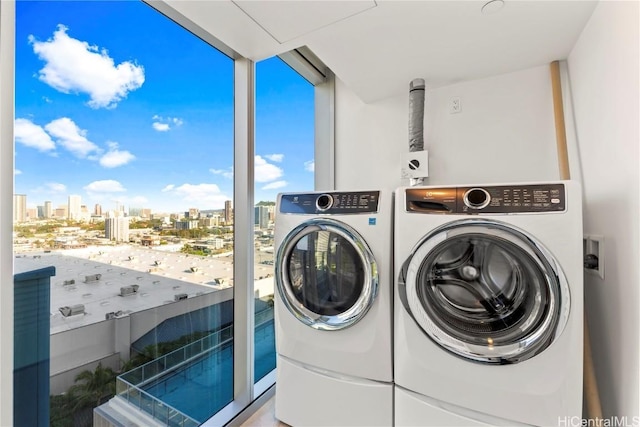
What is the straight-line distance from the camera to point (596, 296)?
1.22 m

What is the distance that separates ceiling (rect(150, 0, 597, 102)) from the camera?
1204 mm

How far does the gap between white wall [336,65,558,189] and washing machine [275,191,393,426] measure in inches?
38.1

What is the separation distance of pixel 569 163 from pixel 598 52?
0.57 m

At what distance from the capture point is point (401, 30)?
136 cm

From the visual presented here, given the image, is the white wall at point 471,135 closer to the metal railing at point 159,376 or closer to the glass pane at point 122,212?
the glass pane at point 122,212

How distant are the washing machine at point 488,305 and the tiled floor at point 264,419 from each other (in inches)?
26.6

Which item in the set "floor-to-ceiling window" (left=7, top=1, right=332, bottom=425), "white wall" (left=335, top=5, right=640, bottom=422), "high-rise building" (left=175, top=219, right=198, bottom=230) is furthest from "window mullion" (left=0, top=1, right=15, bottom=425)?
"white wall" (left=335, top=5, right=640, bottom=422)

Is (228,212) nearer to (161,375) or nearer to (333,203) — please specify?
(333,203)

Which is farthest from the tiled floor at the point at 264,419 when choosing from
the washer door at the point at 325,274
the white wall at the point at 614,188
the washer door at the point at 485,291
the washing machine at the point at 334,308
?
the white wall at the point at 614,188

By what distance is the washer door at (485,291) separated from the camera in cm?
97

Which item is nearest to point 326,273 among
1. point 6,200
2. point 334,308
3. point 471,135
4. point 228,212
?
point 334,308

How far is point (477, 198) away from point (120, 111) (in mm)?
1463

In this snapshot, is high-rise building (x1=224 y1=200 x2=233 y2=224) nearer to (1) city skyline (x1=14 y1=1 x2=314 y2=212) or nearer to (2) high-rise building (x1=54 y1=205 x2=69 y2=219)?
(1) city skyline (x1=14 y1=1 x2=314 y2=212)

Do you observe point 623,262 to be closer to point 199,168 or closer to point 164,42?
point 199,168
